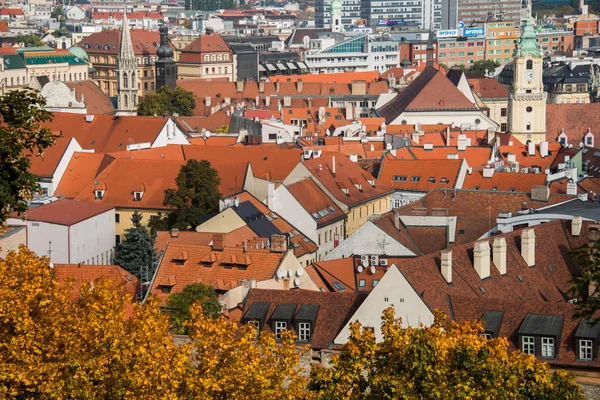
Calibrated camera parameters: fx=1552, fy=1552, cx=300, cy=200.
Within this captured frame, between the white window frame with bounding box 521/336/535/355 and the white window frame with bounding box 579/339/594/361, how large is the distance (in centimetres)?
143

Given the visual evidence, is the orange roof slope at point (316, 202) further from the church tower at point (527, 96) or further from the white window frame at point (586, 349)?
the church tower at point (527, 96)

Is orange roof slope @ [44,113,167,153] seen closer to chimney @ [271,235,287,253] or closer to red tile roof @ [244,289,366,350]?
chimney @ [271,235,287,253]

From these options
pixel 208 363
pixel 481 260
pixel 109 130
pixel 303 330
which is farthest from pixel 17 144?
pixel 109 130

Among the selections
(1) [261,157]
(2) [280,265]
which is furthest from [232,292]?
(1) [261,157]

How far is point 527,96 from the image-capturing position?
400ft

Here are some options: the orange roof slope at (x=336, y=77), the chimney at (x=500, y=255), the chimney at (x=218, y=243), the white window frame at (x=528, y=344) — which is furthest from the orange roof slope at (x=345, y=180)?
the orange roof slope at (x=336, y=77)

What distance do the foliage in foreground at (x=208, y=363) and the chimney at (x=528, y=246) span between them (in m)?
18.3

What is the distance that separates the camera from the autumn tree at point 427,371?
3138cm

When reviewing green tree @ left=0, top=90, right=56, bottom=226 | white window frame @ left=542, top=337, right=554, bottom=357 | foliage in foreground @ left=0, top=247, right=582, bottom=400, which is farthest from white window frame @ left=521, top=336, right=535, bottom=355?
green tree @ left=0, top=90, right=56, bottom=226

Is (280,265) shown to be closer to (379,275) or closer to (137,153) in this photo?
(379,275)

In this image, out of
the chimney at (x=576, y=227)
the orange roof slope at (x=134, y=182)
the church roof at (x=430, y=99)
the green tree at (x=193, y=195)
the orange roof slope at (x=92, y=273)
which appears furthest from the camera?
the church roof at (x=430, y=99)

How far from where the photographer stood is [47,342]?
109ft

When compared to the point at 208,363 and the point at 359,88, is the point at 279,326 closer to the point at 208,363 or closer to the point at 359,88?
the point at 208,363

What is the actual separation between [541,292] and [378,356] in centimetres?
1998
